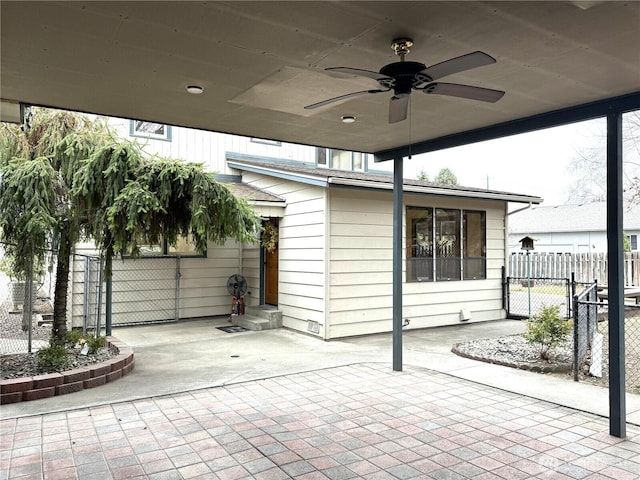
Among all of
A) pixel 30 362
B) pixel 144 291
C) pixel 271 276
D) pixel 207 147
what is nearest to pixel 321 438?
pixel 30 362

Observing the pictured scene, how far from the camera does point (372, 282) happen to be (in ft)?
27.6

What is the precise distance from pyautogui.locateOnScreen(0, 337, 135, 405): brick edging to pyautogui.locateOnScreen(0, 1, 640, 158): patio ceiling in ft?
8.62

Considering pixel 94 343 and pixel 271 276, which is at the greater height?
pixel 271 276

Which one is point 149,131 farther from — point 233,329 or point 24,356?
point 24,356

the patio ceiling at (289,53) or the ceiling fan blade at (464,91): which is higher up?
the patio ceiling at (289,53)

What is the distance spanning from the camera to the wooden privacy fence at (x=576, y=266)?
44.0 feet

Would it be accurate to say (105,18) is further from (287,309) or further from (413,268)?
(413,268)

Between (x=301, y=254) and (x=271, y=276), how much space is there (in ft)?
5.01

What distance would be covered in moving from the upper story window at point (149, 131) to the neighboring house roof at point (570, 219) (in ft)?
66.0

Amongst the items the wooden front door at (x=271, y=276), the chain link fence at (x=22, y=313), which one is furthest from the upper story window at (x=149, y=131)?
the chain link fence at (x=22, y=313)

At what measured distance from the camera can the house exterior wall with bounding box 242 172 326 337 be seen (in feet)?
26.0

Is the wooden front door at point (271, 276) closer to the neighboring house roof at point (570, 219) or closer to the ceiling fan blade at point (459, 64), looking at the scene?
the ceiling fan blade at point (459, 64)

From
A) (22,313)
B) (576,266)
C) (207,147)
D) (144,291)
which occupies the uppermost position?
(207,147)

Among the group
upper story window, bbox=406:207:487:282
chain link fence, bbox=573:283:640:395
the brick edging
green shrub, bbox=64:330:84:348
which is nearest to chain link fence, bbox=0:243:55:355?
green shrub, bbox=64:330:84:348
